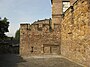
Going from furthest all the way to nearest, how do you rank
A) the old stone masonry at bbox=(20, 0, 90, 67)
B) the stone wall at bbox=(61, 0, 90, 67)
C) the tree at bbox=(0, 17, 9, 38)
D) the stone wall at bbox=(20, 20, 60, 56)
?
the tree at bbox=(0, 17, 9, 38), the stone wall at bbox=(20, 20, 60, 56), the old stone masonry at bbox=(20, 0, 90, 67), the stone wall at bbox=(61, 0, 90, 67)

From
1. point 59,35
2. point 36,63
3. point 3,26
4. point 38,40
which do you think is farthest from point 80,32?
point 3,26

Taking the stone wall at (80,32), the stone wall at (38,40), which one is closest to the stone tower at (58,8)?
the stone wall at (38,40)

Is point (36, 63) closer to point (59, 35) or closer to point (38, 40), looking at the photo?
point (38, 40)

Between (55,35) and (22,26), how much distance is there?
334 centimetres

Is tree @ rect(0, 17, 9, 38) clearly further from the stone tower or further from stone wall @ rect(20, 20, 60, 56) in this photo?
the stone tower

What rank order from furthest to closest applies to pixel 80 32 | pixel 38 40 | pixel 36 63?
pixel 38 40 < pixel 36 63 < pixel 80 32

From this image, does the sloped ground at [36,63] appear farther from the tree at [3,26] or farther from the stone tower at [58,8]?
the tree at [3,26]

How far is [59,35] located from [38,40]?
2.12 meters

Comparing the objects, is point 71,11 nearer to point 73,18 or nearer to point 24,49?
point 73,18

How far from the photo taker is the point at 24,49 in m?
15.5

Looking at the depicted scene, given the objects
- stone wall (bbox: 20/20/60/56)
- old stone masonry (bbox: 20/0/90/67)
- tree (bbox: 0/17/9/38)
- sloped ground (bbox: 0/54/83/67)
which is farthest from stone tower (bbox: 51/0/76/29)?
tree (bbox: 0/17/9/38)

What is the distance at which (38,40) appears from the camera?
616 inches

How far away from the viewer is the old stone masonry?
1007cm

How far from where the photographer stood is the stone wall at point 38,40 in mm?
15523
